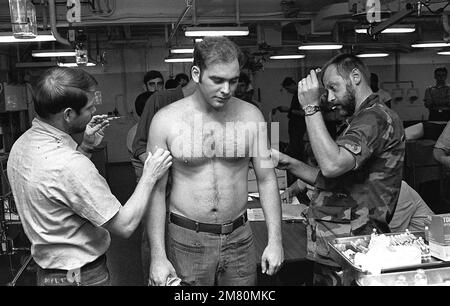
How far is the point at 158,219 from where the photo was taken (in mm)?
2059

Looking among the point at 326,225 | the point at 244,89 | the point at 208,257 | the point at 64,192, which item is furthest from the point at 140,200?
the point at 244,89

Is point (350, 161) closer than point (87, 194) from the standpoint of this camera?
No

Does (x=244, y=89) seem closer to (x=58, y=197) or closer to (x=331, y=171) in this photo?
(x=331, y=171)

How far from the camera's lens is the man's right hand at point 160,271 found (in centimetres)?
197

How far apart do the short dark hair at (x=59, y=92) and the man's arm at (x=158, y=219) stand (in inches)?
14.1

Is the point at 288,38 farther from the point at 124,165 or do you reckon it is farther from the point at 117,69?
the point at 124,165

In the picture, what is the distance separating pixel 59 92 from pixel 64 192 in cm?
37

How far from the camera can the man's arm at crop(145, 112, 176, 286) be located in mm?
2008

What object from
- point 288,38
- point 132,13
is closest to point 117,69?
point 288,38

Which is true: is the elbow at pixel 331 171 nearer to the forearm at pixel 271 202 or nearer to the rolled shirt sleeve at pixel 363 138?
the rolled shirt sleeve at pixel 363 138

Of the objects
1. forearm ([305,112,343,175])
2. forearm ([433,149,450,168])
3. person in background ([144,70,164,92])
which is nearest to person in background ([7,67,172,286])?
forearm ([305,112,343,175])

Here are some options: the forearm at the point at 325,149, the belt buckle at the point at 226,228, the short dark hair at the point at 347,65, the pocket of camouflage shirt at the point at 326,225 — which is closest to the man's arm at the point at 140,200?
the belt buckle at the point at 226,228

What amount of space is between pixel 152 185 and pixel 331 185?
821mm

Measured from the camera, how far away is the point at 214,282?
2094mm
